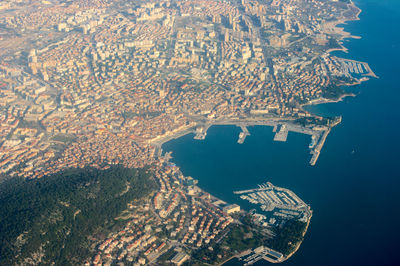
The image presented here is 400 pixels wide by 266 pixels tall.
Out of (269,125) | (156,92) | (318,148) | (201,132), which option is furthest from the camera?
(156,92)

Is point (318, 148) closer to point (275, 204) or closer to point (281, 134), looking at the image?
point (281, 134)

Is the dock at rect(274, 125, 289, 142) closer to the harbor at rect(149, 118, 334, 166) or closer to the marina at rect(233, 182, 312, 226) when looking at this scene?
the harbor at rect(149, 118, 334, 166)

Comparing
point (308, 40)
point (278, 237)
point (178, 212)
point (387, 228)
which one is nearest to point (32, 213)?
point (178, 212)

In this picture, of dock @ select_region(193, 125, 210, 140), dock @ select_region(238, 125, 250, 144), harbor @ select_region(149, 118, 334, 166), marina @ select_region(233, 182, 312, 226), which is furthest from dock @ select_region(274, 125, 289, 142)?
marina @ select_region(233, 182, 312, 226)

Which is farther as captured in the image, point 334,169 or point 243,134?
point 243,134

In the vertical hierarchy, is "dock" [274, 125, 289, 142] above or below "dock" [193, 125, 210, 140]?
above

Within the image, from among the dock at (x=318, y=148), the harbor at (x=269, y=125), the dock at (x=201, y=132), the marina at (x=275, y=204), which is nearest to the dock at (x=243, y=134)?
the harbor at (x=269, y=125)

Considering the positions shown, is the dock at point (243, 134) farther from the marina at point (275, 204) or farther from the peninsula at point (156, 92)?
the marina at point (275, 204)

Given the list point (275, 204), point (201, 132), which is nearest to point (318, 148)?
point (275, 204)
